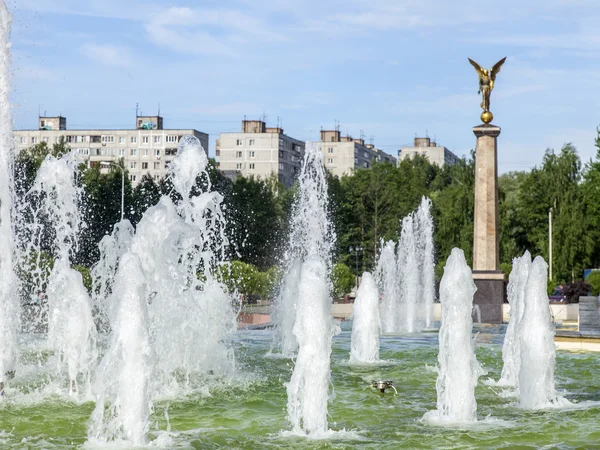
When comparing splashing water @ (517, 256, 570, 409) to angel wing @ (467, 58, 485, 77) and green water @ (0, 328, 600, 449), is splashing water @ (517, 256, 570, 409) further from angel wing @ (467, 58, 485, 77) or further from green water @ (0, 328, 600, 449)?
angel wing @ (467, 58, 485, 77)

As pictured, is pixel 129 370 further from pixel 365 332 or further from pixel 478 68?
pixel 478 68

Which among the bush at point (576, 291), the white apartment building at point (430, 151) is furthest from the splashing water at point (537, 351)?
the white apartment building at point (430, 151)

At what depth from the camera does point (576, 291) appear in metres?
35.0

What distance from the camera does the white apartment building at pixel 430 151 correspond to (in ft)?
381

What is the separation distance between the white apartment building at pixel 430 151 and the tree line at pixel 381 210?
50902 mm

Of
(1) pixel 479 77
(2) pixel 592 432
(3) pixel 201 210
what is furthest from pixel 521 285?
(1) pixel 479 77

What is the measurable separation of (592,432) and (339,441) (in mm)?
2682

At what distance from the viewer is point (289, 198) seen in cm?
6309

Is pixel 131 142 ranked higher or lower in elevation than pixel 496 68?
higher

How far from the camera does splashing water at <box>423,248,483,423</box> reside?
1070cm

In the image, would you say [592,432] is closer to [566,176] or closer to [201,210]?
[201,210]

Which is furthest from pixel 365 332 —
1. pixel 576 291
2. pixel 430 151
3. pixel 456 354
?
pixel 430 151

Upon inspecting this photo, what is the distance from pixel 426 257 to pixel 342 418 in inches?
1074

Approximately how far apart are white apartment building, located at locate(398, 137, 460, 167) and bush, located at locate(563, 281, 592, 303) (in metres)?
78.7
